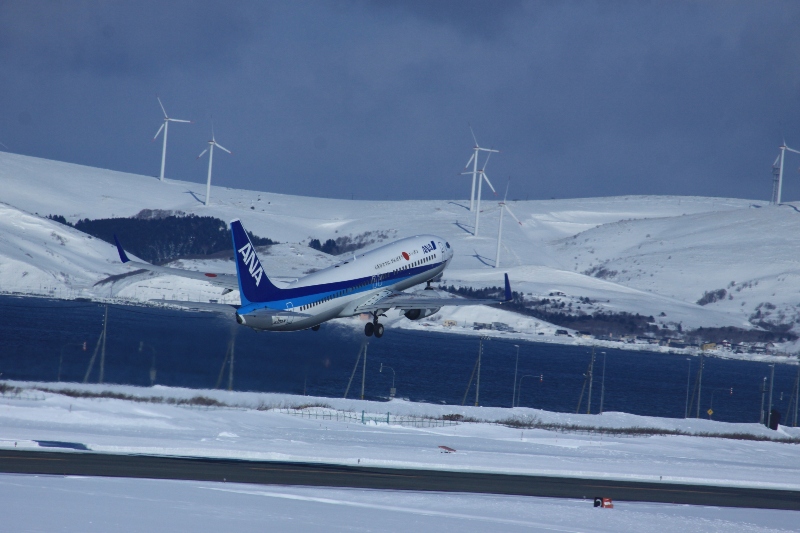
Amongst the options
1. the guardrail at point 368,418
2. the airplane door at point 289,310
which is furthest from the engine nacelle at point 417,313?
the airplane door at point 289,310

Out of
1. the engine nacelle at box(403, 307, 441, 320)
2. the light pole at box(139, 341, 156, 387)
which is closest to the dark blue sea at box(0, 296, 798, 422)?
the light pole at box(139, 341, 156, 387)

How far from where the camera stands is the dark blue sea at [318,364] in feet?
256

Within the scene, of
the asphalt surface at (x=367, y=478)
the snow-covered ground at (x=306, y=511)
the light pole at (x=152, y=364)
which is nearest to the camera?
the snow-covered ground at (x=306, y=511)

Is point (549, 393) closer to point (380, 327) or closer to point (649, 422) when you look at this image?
point (649, 422)

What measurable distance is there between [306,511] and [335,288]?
85.3 ft

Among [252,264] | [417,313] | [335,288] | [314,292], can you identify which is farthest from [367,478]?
[417,313]

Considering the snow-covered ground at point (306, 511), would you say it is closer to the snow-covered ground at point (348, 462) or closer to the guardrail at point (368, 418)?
the snow-covered ground at point (348, 462)

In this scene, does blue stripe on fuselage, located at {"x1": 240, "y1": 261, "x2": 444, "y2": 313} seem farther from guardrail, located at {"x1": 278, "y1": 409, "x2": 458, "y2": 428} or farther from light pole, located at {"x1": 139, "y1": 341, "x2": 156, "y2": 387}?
light pole, located at {"x1": 139, "y1": 341, "x2": 156, "y2": 387}

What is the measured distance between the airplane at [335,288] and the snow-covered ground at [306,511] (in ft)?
46.6

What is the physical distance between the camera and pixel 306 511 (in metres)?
31.1

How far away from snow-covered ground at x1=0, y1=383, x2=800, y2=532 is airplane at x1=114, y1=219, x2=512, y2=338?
6.75 meters

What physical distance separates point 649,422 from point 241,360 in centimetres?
3700

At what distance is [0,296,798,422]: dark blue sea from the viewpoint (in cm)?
7806

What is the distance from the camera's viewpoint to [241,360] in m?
80.6
